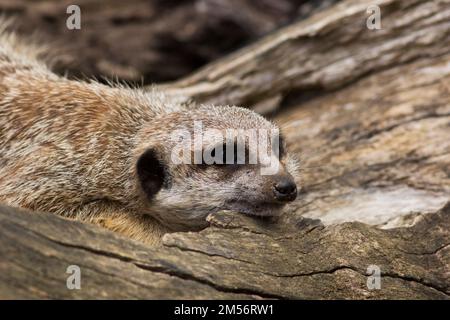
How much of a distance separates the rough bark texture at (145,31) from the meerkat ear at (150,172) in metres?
4.57

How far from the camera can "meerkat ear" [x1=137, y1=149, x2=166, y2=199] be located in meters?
5.42

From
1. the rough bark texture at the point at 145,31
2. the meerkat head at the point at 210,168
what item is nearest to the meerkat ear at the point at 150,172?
the meerkat head at the point at 210,168

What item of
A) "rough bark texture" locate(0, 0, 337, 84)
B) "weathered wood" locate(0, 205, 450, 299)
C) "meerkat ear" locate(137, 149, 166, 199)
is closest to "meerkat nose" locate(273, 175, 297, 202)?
"weathered wood" locate(0, 205, 450, 299)

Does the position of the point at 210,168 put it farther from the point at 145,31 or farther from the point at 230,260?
the point at 145,31

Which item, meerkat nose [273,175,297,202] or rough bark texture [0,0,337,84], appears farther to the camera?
rough bark texture [0,0,337,84]

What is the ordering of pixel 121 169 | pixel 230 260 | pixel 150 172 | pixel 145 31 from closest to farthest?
pixel 230 260 < pixel 150 172 < pixel 121 169 < pixel 145 31

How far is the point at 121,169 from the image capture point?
5586 mm

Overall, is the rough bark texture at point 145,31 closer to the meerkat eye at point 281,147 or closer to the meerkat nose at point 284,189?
the meerkat eye at point 281,147

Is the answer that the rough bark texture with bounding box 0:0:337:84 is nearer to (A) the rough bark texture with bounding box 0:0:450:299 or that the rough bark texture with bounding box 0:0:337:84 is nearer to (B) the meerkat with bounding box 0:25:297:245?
(A) the rough bark texture with bounding box 0:0:450:299

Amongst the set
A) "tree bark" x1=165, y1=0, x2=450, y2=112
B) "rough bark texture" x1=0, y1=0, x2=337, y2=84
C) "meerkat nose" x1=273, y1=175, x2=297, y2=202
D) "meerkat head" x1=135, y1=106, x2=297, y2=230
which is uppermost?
"rough bark texture" x1=0, y1=0, x2=337, y2=84

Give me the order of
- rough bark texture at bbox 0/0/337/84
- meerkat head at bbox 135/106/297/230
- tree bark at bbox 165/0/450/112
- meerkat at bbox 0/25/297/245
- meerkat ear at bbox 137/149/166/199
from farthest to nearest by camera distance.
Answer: rough bark texture at bbox 0/0/337/84, tree bark at bbox 165/0/450/112, meerkat ear at bbox 137/149/166/199, meerkat at bbox 0/25/297/245, meerkat head at bbox 135/106/297/230

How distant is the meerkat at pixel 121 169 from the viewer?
203 inches

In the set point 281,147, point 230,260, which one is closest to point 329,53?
point 281,147

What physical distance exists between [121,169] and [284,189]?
1.42 meters
